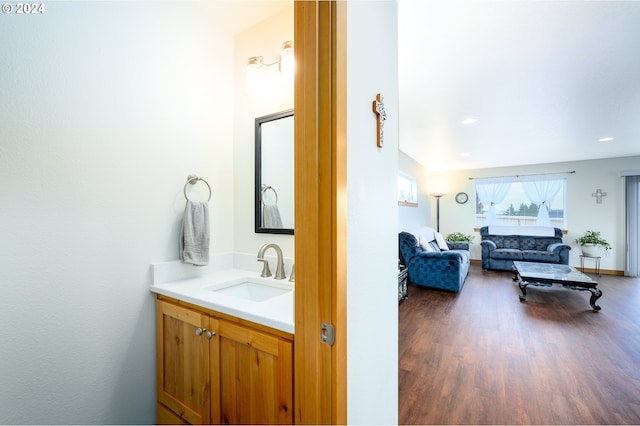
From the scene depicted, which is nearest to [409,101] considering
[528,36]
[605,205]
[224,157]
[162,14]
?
[528,36]

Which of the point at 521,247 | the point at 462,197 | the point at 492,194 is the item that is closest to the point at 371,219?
the point at 521,247

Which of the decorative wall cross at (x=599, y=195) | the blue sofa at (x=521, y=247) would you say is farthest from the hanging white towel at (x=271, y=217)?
the decorative wall cross at (x=599, y=195)

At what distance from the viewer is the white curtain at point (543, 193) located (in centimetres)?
600

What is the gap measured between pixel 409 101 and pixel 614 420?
2842 mm

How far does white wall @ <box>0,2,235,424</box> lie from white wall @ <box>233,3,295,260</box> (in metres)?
0.26

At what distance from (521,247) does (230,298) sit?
6709 millimetres

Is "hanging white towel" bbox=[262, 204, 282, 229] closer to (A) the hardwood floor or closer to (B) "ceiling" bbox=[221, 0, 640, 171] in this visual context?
(B) "ceiling" bbox=[221, 0, 640, 171]

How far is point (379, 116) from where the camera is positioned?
0.98m

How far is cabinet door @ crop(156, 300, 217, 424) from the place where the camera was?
45.1 inches

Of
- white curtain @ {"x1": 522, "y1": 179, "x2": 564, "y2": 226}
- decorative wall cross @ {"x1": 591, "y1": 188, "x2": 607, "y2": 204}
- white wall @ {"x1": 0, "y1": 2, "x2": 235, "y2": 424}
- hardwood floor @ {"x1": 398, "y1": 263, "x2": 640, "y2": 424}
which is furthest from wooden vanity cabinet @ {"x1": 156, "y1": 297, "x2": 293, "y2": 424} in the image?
decorative wall cross @ {"x1": 591, "y1": 188, "x2": 607, "y2": 204}

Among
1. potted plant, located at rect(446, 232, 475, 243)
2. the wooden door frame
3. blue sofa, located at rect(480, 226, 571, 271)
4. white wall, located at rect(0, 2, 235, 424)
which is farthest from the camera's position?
potted plant, located at rect(446, 232, 475, 243)

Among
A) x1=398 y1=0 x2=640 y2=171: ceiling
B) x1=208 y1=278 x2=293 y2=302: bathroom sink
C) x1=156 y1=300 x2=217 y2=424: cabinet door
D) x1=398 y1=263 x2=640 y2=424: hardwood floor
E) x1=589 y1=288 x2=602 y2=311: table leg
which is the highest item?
x1=398 y1=0 x2=640 y2=171: ceiling

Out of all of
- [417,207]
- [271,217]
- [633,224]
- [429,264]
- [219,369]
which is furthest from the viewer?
[417,207]

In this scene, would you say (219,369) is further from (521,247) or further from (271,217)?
(521,247)
